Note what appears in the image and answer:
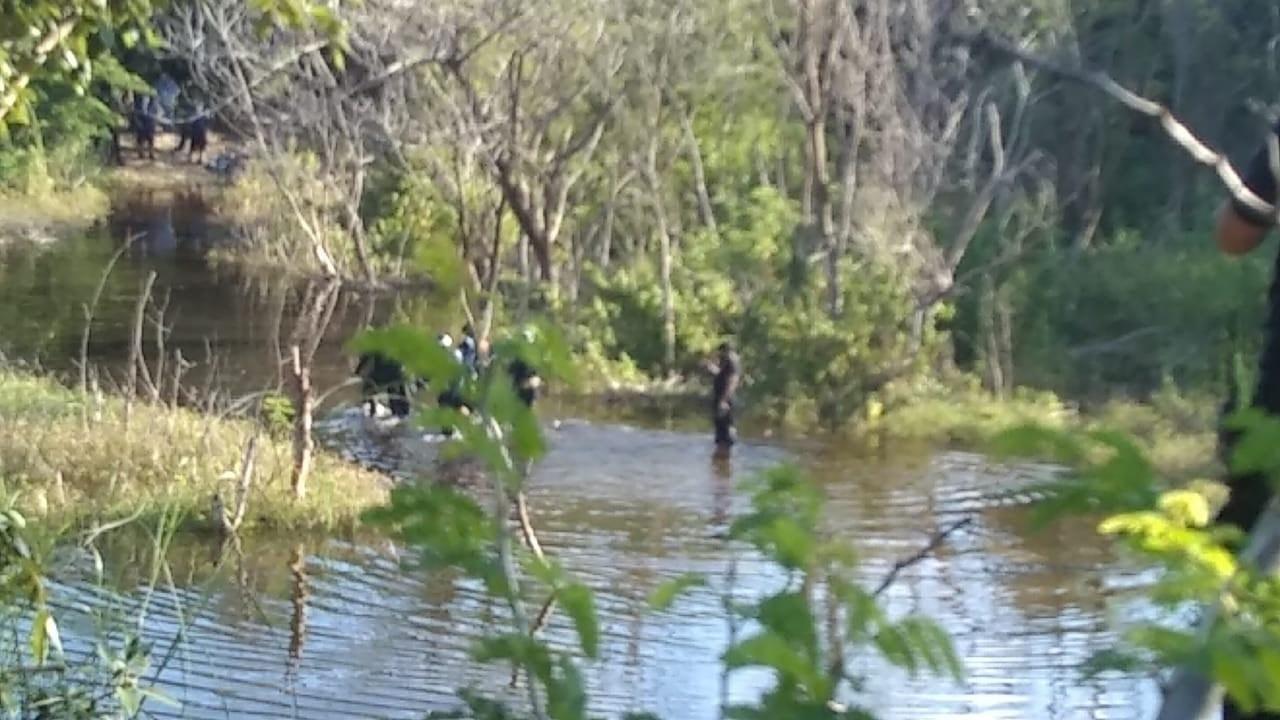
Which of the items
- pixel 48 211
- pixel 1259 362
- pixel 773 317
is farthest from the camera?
pixel 48 211

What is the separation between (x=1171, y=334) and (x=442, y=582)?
36.3ft

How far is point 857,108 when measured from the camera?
17812 mm

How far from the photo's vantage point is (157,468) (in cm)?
1176

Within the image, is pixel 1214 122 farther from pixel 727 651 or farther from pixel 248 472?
pixel 727 651

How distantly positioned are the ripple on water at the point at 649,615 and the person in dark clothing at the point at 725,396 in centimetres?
105

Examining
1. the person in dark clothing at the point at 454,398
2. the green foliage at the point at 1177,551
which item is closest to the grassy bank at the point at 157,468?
the person in dark clothing at the point at 454,398

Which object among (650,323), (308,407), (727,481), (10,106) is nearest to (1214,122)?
(650,323)

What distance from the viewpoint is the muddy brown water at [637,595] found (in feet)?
28.2

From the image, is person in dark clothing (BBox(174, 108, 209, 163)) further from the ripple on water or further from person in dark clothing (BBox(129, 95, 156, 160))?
the ripple on water

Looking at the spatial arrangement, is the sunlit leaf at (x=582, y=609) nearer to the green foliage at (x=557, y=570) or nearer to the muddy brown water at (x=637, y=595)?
the green foliage at (x=557, y=570)

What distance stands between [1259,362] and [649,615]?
6.95m

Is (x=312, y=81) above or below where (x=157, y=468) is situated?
above

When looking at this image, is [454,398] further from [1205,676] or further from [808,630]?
[1205,676]

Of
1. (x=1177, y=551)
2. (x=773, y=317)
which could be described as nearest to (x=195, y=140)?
(x=773, y=317)
